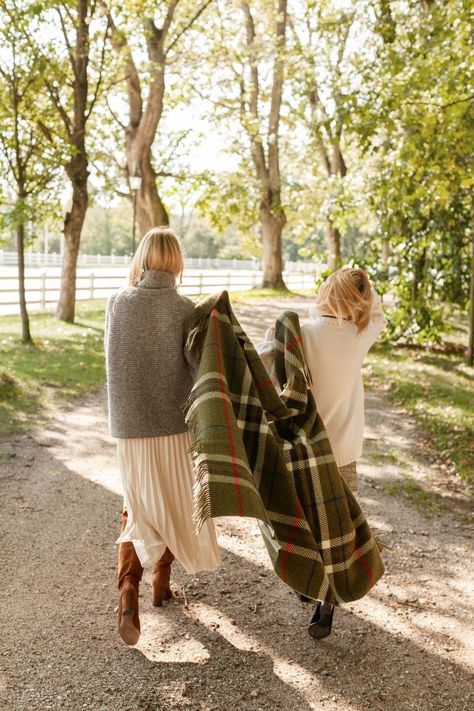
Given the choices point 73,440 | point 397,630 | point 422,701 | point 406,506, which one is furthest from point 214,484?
point 73,440

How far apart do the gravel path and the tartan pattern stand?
465 mm

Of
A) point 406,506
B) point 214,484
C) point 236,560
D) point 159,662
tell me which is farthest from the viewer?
point 406,506

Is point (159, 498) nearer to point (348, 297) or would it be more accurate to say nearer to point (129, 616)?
point (129, 616)

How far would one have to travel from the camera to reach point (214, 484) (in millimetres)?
2941

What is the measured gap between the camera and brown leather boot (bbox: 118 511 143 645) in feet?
11.6

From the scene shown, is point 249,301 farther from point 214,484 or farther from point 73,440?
point 214,484

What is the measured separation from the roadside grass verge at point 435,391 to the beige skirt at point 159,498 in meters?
3.93

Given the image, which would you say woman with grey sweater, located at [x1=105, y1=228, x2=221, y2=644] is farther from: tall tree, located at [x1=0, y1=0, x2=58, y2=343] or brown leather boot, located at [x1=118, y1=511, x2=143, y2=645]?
tall tree, located at [x1=0, y1=0, x2=58, y2=343]

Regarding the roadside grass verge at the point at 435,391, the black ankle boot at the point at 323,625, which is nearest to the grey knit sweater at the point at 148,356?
the black ankle boot at the point at 323,625

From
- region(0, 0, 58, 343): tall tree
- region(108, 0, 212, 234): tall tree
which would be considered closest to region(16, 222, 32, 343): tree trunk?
region(0, 0, 58, 343): tall tree

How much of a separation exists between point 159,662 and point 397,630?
50.9 inches

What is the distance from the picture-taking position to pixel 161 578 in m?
4.11

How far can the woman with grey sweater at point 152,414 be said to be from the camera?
3629mm

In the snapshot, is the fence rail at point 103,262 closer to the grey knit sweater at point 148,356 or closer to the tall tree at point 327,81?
the tall tree at point 327,81
